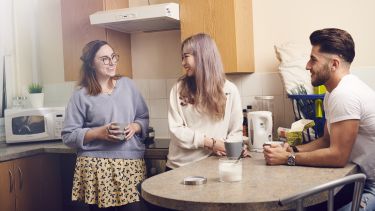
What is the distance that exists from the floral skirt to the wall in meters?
0.71

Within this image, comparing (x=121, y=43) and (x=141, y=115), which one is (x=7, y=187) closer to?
(x=141, y=115)

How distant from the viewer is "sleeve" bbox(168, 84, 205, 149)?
1.75 meters

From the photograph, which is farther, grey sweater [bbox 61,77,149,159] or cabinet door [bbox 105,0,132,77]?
cabinet door [bbox 105,0,132,77]

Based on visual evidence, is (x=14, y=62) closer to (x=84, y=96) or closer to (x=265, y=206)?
(x=84, y=96)

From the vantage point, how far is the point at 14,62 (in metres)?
2.53

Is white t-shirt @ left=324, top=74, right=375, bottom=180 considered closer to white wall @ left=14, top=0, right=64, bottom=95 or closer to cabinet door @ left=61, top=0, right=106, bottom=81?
cabinet door @ left=61, top=0, right=106, bottom=81

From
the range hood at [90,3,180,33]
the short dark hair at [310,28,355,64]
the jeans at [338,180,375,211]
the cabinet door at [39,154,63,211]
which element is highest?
the range hood at [90,3,180,33]

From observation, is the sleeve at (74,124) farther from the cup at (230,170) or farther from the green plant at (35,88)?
the cup at (230,170)

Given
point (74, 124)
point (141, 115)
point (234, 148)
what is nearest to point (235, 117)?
point (234, 148)

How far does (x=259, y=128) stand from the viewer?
195cm

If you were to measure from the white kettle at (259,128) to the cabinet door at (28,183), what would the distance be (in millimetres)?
1238

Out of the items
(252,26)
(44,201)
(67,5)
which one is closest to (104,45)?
(67,5)

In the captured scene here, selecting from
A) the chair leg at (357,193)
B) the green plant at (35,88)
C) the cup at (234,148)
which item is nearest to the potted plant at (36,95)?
the green plant at (35,88)

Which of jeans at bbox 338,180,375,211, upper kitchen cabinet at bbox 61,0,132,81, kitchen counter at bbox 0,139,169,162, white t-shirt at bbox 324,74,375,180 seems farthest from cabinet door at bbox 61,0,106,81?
jeans at bbox 338,180,375,211
